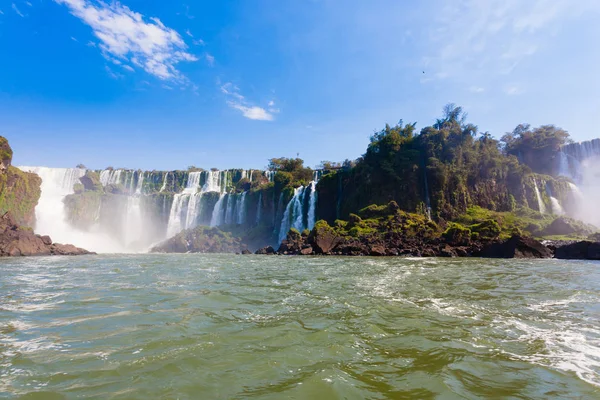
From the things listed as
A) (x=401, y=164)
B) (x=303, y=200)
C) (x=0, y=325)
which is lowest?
(x=0, y=325)

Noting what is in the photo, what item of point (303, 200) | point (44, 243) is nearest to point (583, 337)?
point (44, 243)

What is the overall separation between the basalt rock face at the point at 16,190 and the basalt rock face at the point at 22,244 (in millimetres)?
16220

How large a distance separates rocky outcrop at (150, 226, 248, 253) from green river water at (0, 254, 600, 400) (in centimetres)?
4287

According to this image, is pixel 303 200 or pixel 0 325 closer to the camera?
pixel 0 325

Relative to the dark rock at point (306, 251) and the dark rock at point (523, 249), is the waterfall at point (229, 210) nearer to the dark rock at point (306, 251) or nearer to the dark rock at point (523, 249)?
the dark rock at point (306, 251)

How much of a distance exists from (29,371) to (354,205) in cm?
4745

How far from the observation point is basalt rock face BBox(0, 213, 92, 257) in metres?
31.6

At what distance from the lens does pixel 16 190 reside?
5122cm

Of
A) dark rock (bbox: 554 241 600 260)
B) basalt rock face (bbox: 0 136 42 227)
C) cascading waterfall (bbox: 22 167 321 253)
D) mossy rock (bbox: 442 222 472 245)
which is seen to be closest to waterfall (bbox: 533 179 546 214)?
mossy rock (bbox: 442 222 472 245)

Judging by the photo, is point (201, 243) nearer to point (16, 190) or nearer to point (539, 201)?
point (16, 190)

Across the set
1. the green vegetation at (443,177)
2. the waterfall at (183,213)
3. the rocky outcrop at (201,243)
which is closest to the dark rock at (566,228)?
the green vegetation at (443,177)

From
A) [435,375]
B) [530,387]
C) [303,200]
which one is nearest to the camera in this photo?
[530,387]

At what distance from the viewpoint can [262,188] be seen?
63.8m

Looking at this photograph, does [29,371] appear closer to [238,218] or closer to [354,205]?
[354,205]
